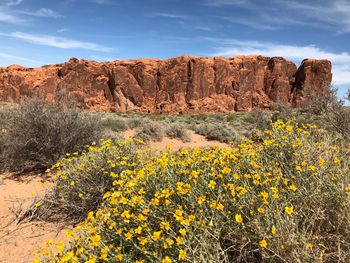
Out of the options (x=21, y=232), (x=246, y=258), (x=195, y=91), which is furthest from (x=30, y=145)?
(x=195, y=91)

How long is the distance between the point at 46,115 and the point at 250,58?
52073 millimetres

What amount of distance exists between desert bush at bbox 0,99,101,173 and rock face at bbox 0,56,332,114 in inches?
1674

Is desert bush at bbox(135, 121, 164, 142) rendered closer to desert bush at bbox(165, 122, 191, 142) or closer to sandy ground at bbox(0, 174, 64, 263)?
desert bush at bbox(165, 122, 191, 142)

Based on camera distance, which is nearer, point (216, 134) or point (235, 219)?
point (235, 219)

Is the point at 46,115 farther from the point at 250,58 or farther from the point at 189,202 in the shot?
the point at 250,58

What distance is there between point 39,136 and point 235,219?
6630 mm

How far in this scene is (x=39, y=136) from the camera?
7.69m

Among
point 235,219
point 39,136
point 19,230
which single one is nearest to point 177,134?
point 39,136

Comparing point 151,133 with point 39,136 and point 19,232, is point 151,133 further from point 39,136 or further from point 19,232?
point 19,232

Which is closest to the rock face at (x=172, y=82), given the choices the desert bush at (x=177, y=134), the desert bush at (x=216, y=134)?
the desert bush at (x=216, y=134)

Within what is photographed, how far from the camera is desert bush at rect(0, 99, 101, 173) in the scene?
7348mm

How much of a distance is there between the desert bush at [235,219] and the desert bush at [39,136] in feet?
16.1

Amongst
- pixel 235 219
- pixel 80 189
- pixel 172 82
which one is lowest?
pixel 80 189

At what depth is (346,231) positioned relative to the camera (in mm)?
2322
